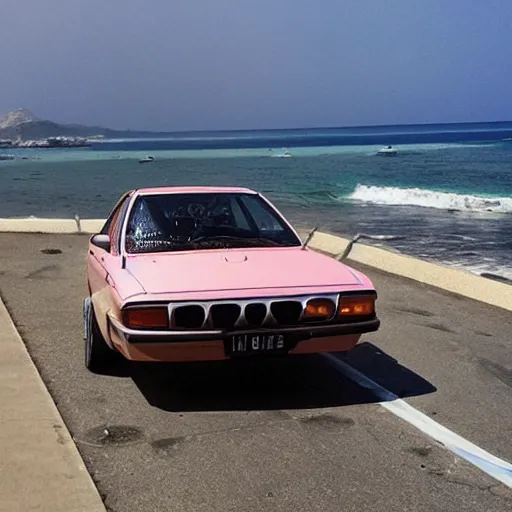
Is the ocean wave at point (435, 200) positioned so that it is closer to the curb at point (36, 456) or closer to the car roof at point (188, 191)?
the car roof at point (188, 191)

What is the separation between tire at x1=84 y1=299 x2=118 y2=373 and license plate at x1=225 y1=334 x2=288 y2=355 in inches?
53.9

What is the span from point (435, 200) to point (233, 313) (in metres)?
32.2

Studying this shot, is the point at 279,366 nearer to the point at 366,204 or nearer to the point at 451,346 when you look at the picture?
the point at 451,346

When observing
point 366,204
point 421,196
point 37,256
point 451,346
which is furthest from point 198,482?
point 421,196

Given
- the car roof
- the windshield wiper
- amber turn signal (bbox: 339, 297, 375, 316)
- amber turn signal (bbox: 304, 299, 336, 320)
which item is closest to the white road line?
amber turn signal (bbox: 339, 297, 375, 316)

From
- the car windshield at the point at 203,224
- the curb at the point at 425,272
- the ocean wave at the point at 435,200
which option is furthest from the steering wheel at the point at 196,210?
the ocean wave at the point at 435,200

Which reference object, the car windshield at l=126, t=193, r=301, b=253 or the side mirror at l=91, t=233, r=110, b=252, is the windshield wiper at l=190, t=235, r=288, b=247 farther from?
the side mirror at l=91, t=233, r=110, b=252

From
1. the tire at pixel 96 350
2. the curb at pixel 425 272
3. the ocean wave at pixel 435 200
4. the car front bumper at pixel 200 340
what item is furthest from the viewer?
the ocean wave at pixel 435 200

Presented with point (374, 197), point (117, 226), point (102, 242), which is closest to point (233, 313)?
point (102, 242)

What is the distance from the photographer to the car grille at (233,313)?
5.04m

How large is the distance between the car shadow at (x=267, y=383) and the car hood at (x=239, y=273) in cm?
52

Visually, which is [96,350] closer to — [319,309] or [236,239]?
[236,239]

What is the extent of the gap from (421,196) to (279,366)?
33151mm

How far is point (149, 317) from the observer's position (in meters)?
5.05
